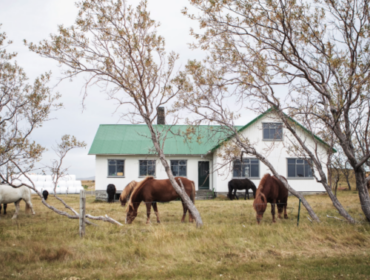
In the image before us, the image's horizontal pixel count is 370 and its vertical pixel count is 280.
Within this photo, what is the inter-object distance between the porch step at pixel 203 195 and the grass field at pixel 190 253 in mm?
13793

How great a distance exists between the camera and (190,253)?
23.0 ft

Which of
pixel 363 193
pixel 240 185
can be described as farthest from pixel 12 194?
pixel 240 185

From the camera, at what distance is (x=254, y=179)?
76.8 feet

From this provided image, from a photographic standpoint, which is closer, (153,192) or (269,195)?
(269,195)

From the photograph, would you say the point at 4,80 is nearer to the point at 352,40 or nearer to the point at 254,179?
the point at 352,40

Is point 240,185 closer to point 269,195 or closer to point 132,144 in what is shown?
point 132,144

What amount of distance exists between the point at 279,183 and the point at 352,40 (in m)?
5.17

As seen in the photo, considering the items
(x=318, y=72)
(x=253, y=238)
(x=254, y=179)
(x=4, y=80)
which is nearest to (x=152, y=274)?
(x=253, y=238)

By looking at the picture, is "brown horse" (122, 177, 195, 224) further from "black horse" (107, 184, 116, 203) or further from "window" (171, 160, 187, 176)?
"window" (171, 160, 187, 176)

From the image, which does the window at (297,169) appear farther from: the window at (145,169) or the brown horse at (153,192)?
the brown horse at (153,192)

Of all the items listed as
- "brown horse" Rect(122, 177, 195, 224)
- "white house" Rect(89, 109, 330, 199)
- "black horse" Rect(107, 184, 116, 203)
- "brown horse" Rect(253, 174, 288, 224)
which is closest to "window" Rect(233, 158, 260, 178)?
"white house" Rect(89, 109, 330, 199)

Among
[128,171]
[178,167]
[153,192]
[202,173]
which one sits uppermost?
[178,167]

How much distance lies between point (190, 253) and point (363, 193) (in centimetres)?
628

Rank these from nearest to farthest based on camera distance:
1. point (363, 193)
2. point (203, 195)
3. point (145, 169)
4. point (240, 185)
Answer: point (363, 193), point (240, 185), point (203, 195), point (145, 169)
